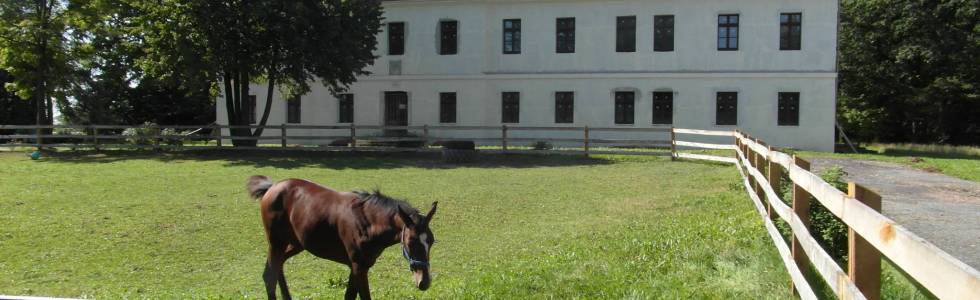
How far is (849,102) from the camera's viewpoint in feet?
142

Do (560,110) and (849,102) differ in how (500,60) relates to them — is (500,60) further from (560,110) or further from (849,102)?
(849,102)

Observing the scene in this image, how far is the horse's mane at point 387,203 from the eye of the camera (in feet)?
15.3

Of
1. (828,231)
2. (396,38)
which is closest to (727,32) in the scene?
(396,38)

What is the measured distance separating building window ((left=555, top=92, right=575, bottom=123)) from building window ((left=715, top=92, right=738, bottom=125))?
5.90 meters

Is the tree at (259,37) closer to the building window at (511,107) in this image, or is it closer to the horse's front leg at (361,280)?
the building window at (511,107)

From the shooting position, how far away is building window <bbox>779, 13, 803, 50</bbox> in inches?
1091

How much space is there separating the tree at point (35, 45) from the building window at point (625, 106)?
73.7ft

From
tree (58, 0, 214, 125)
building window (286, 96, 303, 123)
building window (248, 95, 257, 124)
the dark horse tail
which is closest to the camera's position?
the dark horse tail

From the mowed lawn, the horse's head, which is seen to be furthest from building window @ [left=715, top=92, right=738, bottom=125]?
the horse's head

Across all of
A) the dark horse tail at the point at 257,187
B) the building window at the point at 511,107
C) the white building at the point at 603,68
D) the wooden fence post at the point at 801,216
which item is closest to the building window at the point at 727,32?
the white building at the point at 603,68

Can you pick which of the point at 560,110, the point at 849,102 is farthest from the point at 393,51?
the point at 849,102

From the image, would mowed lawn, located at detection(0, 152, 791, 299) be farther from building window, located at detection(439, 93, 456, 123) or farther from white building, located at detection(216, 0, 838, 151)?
building window, located at detection(439, 93, 456, 123)

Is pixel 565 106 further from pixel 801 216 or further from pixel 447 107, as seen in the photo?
pixel 801 216

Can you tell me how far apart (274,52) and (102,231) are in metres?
15.0
